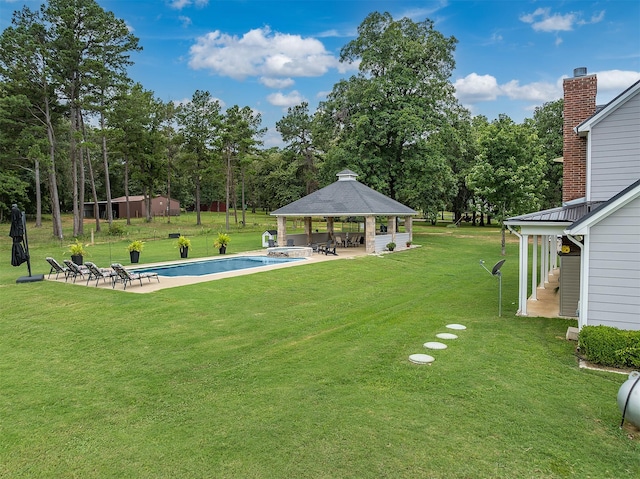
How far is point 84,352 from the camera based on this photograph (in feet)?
25.7

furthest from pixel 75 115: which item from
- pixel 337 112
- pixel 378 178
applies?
pixel 378 178

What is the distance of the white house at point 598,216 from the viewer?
23.1 feet

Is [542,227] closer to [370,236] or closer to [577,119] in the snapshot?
[577,119]

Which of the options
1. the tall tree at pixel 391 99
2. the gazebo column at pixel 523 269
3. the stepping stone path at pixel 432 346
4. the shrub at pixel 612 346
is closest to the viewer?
the shrub at pixel 612 346

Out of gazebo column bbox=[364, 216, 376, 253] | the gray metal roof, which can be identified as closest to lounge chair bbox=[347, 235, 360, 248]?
A: gazebo column bbox=[364, 216, 376, 253]

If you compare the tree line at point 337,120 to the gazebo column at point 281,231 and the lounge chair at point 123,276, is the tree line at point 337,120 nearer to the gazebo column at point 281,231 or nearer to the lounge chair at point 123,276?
the gazebo column at point 281,231

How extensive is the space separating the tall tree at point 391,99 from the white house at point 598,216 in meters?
20.5

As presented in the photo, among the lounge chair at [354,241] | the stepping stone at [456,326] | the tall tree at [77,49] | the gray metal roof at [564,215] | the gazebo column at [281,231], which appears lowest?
the stepping stone at [456,326]

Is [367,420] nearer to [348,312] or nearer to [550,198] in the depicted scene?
[348,312]

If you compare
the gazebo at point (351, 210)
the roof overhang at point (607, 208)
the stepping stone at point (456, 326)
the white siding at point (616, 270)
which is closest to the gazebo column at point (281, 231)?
the gazebo at point (351, 210)

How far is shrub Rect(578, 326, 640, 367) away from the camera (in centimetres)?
665

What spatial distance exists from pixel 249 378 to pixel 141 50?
38.3 m

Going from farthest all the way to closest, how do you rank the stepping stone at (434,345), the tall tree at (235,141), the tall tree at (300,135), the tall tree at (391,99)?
the tall tree at (300,135), the tall tree at (235,141), the tall tree at (391,99), the stepping stone at (434,345)

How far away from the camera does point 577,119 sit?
424 inches
